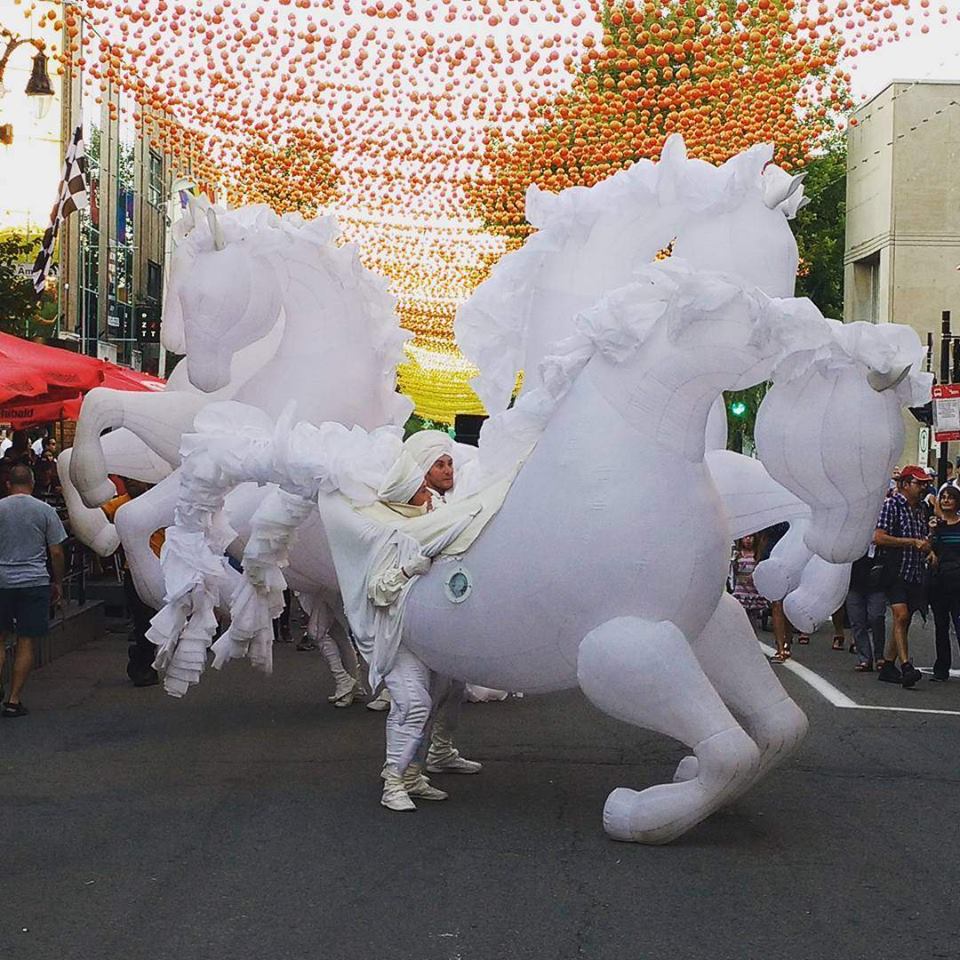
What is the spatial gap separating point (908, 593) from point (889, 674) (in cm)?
71

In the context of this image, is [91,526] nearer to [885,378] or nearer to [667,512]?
[667,512]

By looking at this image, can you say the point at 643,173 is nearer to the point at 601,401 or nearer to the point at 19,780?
the point at 601,401

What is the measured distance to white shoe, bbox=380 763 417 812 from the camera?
799cm

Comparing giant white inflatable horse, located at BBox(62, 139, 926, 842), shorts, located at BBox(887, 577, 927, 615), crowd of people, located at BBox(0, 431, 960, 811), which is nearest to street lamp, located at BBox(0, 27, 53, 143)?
crowd of people, located at BBox(0, 431, 960, 811)

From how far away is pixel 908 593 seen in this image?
13703 millimetres

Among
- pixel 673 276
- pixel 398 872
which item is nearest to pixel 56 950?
pixel 398 872

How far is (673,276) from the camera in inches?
280

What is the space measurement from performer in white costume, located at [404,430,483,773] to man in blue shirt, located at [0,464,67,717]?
128 inches

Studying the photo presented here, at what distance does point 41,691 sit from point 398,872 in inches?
235

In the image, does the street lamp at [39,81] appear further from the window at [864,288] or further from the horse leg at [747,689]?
the window at [864,288]

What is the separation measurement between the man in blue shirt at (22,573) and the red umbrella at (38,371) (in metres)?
1.00

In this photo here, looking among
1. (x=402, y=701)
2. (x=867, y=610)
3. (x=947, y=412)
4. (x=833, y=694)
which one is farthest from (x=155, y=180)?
(x=402, y=701)

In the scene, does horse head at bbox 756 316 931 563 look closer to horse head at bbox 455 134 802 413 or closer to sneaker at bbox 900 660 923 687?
horse head at bbox 455 134 802 413

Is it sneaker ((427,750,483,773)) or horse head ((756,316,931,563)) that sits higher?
horse head ((756,316,931,563))
